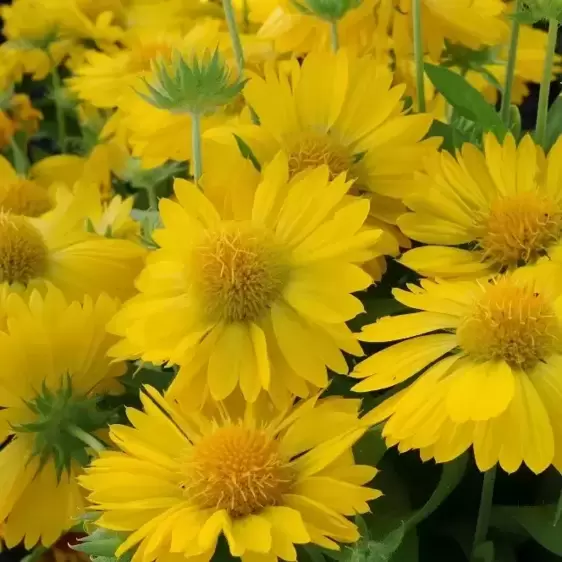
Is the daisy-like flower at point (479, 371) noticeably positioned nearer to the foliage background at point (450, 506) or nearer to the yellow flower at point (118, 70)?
the foliage background at point (450, 506)

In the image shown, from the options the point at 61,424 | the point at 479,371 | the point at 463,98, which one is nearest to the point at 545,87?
the point at 463,98

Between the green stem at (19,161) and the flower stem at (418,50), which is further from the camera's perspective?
the green stem at (19,161)

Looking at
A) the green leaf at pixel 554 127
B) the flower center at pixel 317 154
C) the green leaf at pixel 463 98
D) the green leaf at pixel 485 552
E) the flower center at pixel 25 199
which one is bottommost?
the green leaf at pixel 485 552

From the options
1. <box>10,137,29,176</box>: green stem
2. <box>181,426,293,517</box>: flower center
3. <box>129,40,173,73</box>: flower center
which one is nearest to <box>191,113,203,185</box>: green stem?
<box>181,426,293,517</box>: flower center

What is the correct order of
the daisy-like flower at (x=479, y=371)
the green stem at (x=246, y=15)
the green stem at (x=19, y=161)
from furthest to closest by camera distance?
the green stem at (x=19, y=161) → the green stem at (x=246, y=15) → the daisy-like flower at (x=479, y=371)

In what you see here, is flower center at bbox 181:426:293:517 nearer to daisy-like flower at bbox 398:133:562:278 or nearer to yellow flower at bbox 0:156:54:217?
daisy-like flower at bbox 398:133:562:278

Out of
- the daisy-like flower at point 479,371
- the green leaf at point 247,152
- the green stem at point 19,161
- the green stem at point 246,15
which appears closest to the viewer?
the daisy-like flower at point 479,371

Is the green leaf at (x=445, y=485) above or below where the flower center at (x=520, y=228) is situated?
below

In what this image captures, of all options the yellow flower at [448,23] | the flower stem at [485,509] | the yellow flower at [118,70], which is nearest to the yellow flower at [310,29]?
the yellow flower at [448,23]
